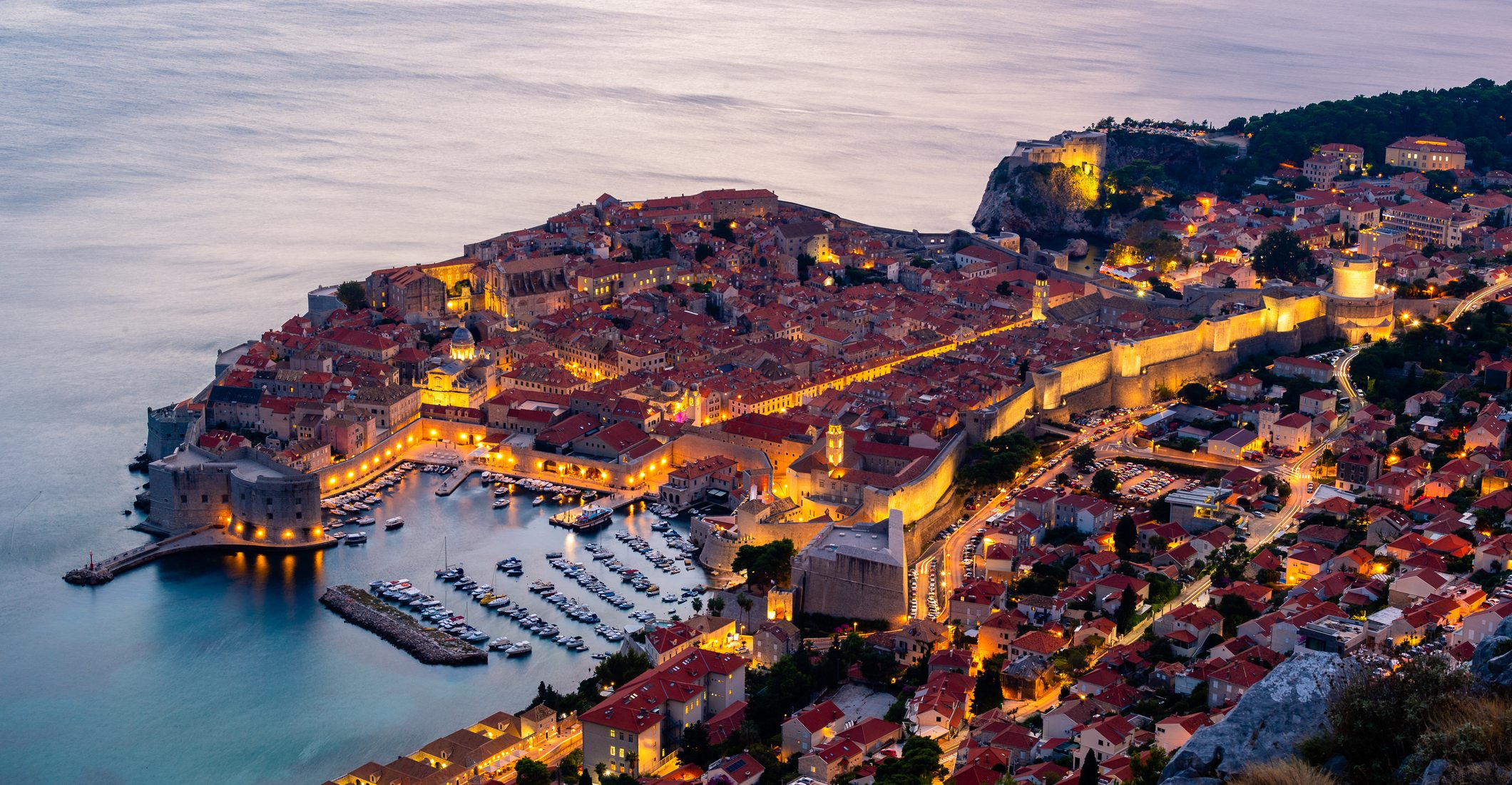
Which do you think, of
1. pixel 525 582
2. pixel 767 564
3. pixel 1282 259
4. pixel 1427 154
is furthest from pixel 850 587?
pixel 1427 154

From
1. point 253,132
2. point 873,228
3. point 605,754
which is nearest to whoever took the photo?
point 605,754

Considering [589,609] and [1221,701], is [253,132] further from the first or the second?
[1221,701]

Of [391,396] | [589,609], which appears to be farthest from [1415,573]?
[391,396]

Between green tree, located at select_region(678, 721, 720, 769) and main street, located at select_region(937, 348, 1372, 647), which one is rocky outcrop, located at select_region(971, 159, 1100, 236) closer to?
main street, located at select_region(937, 348, 1372, 647)

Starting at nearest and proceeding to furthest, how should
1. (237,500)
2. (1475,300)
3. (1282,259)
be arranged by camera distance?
(237,500) → (1475,300) → (1282,259)

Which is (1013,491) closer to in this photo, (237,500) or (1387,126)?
(237,500)

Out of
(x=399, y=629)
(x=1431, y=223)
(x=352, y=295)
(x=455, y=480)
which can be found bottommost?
(x=399, y=629)
